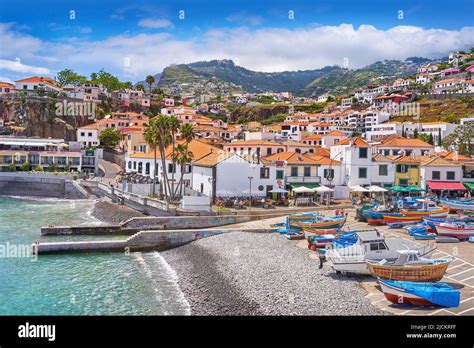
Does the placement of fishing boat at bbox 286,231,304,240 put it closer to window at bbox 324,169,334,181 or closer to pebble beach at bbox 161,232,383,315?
pebble beach at bbox 161,232,383,315

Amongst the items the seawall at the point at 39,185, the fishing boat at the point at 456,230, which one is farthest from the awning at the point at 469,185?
the seawall at the point at 39,185

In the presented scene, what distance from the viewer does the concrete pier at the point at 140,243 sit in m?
28.3

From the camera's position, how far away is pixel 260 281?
2033 cm

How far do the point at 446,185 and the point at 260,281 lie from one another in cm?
3363

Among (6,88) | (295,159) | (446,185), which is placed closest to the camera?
(295,159)

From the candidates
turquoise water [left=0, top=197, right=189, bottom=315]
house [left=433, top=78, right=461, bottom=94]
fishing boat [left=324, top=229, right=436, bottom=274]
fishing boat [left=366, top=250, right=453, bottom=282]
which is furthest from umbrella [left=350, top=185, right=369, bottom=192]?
house [left=433, top=78, right=461, bottom=94]

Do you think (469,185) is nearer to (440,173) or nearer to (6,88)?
(440,173)

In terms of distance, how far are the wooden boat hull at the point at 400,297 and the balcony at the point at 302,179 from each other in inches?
1115

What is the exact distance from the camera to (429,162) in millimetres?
46875

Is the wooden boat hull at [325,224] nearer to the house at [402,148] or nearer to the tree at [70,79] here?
the house at [402,148]

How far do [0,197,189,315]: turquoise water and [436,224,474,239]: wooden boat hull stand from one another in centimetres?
1761

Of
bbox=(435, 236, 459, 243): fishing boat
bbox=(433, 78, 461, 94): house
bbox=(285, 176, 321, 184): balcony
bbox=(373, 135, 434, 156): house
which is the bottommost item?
bbox=(435, 236, 459, 243): fishing boat

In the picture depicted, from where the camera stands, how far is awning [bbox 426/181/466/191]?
148 feet

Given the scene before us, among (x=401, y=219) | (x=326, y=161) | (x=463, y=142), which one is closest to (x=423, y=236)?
(x=401, y=219)
